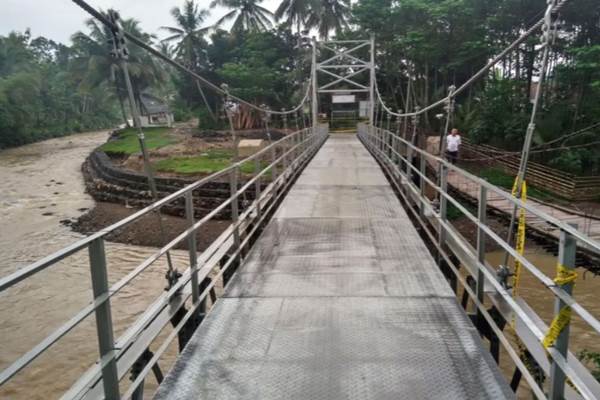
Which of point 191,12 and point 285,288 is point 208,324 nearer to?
point 285,288

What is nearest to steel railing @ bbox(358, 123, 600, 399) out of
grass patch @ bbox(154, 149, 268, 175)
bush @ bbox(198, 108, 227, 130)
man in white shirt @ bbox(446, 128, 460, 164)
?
man in white shirt @ bbox(446, 128, 460, 164)

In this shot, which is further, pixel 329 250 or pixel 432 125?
pixel 432 125

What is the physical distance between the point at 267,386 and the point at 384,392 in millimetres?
538

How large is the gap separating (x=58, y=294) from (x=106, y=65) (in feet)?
106

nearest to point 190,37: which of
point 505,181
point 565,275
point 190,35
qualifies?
point 190,35

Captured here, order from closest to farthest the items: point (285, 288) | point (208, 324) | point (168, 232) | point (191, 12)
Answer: point (208, 324)
point (285, 288)
point (168, 232)
point (191, 12)

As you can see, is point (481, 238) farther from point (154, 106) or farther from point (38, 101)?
point (154, 106)

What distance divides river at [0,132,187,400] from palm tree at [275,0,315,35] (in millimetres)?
18305

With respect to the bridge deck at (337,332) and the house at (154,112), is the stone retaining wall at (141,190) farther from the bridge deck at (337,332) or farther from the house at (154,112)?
the house at (154,112)

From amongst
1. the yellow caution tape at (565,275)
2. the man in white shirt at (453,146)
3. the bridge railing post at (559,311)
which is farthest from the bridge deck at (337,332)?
the man in white shirt at (453,146)

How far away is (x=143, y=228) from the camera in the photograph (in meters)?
15.5

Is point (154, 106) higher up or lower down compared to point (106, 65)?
lower down

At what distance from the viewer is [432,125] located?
25.4 metres

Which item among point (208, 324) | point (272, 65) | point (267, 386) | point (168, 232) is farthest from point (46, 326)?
point (272, 65)
